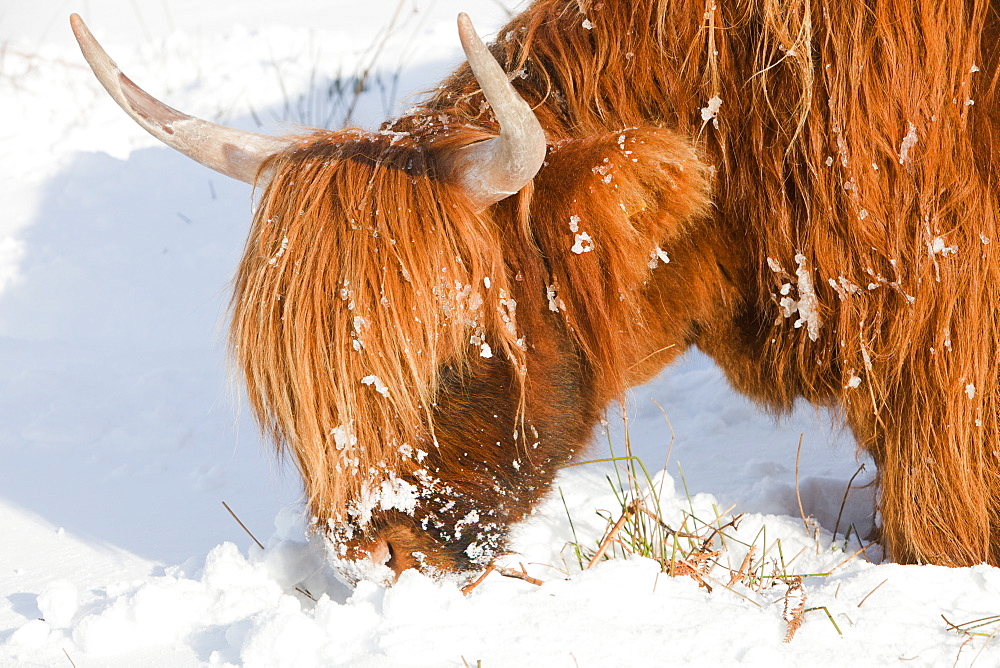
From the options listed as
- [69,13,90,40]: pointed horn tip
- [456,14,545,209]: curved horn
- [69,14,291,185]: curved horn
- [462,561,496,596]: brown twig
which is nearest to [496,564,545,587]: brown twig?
[462,561,496,596]: brown twig

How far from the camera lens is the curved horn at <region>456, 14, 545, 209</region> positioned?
147cm

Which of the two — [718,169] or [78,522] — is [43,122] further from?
[718,169]

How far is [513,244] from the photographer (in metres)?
1.86

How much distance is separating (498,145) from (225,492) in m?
1.93

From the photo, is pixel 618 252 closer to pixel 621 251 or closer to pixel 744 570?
pixel 621 251

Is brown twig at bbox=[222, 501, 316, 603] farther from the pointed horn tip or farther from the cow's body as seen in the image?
the pointed horn tip

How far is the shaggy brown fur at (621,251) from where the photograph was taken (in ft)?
5.88

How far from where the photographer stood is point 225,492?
9.95 ft

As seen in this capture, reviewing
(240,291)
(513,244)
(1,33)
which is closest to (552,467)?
(513,244)

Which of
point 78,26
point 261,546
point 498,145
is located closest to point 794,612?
point 498,145

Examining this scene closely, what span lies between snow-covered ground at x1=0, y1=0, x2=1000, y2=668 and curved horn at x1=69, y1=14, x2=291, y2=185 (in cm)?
23

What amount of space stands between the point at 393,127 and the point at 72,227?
3903 mm

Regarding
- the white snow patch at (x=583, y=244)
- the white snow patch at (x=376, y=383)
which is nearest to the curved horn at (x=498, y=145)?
the white snow patch at (x=583, y=244)

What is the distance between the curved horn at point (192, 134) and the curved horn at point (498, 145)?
0.52 meters
